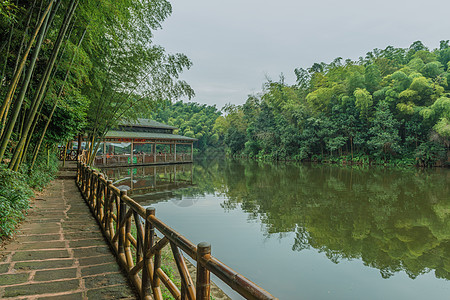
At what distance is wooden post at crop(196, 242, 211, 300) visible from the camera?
1.27m

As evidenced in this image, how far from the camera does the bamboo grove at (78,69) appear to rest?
11.6 feet

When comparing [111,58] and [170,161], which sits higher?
[111,58]

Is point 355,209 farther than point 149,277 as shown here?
Yes

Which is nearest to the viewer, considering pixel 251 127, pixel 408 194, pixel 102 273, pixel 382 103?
pixel 102 273

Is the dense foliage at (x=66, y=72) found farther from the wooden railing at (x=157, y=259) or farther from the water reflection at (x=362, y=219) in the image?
the water reflection at (x=362, y=219)

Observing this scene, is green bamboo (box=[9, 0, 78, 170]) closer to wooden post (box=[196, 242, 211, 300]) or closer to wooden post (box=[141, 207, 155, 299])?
wooden post (box=[141, 207, 155, 299])

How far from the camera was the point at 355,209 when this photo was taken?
23.0 feet

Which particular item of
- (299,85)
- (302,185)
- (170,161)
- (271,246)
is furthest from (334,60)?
(271,246)

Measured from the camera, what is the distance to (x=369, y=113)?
21.8m

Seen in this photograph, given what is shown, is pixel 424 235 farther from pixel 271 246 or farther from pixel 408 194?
pixel 408 194

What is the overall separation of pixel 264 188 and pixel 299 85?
90.0 ft

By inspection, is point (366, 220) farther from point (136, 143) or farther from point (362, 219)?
point (136, 143)

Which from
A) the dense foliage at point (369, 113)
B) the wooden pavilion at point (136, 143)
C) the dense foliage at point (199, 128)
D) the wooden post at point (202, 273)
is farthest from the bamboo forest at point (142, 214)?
the dense foliage at point (199, 128)

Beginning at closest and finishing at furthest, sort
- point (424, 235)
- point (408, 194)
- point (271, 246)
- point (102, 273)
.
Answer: point (102, 273), point (271, 246), point (424, 235), point (408, 194)
